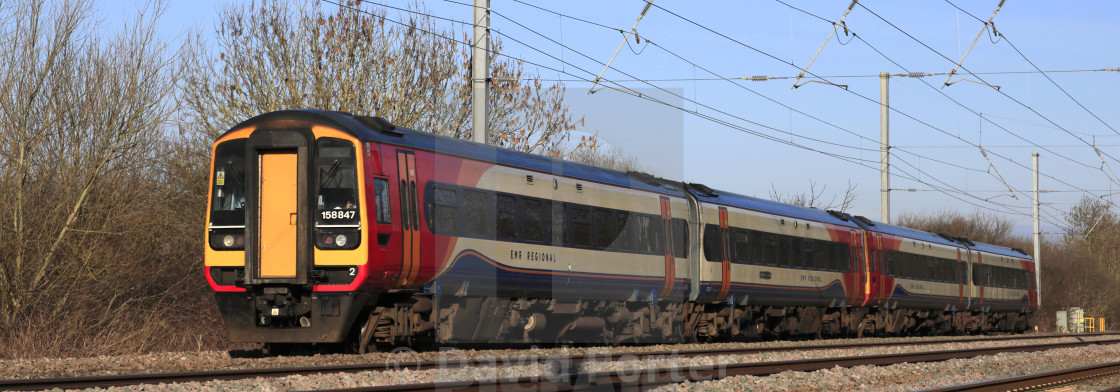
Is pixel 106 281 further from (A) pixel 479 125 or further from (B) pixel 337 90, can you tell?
(B) pixel 337 90

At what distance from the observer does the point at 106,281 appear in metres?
17.7

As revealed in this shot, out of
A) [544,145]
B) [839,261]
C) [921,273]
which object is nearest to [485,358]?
[839,261]

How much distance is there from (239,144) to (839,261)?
55.6ft

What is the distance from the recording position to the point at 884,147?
3472 centimetres

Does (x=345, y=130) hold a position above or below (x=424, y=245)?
above

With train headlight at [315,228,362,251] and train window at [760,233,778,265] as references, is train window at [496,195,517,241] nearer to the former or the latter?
train headlight at [315,228,362,251]

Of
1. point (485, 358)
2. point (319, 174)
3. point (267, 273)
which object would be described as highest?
point (319, 174)

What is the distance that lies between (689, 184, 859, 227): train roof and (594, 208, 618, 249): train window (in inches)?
145

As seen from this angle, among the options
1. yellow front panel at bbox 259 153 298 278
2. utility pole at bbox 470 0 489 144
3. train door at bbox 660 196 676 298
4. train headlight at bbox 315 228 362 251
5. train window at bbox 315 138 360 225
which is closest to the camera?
train headlight at bbox 315 228 362 251

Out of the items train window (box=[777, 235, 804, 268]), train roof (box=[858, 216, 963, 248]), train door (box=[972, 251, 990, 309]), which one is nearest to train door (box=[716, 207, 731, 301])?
train window (box=[777, 235, 804, 268])

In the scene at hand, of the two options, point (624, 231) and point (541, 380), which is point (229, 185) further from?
point (624, 231)

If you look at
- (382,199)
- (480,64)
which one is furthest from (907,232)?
(382,199)

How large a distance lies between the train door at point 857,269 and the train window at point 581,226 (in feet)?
39.8

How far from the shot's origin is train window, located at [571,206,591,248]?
694 inches
